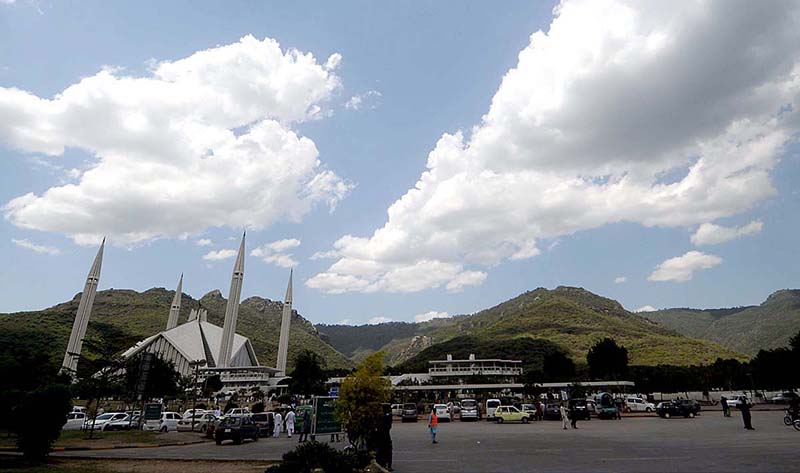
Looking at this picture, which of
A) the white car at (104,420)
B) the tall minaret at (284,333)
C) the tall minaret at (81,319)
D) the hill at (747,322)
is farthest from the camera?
the hill at (747,322)

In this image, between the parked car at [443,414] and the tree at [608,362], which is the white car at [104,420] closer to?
the parked car at [443,414]

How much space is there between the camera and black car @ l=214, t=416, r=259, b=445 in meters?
22.6

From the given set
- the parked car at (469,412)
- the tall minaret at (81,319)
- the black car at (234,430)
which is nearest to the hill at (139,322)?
the tall minaret at (81,319)

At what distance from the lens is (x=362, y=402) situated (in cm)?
1405

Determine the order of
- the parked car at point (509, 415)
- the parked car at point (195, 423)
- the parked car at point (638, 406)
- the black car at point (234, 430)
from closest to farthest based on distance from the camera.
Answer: the black car at point (234, 430), the parked car at point (195, 423), the parked car at point (509, 415), the parked car at point (638, 406)

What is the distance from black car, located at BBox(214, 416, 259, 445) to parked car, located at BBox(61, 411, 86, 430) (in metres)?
16.8

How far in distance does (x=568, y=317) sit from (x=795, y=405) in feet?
401

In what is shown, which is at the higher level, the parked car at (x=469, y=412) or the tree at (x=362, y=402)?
the tree at (x=362, y=402)

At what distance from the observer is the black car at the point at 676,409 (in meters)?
36.1

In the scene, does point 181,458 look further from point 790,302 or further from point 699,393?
point 790,302

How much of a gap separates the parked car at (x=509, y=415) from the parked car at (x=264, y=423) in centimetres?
1548

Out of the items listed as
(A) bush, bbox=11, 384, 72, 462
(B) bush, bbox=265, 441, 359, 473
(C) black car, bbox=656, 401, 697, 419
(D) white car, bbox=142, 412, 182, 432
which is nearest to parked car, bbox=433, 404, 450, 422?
(C) black car, bbox=656, 401, 697, 419

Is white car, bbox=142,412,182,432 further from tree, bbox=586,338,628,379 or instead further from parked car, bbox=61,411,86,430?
tree, bbox=586,338,628,379

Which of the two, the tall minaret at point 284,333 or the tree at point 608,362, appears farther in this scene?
the tall minaret at point 284,333
